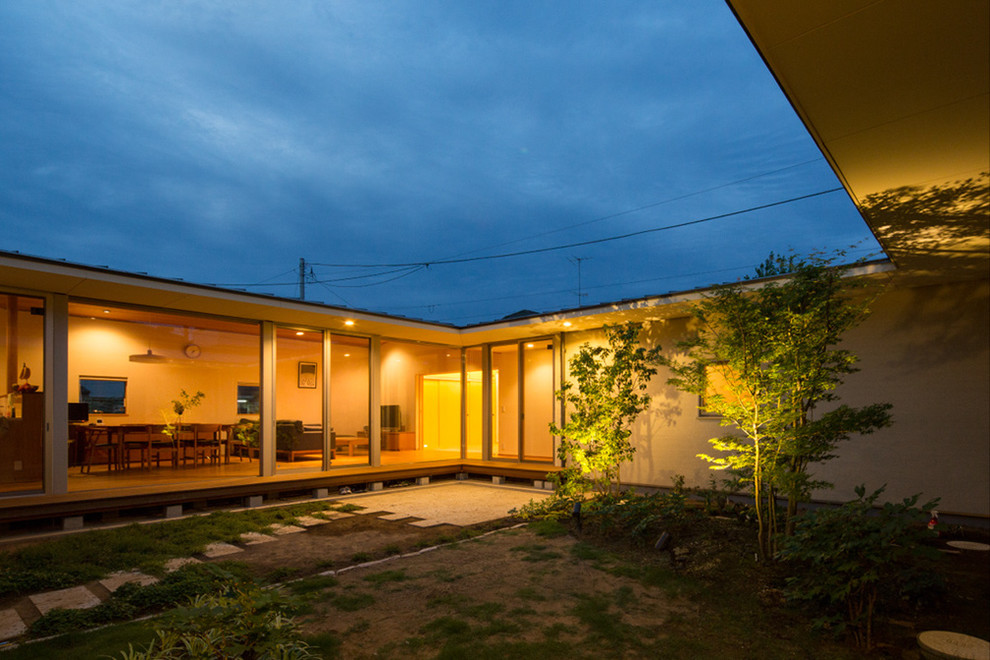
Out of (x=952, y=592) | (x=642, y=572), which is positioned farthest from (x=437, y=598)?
(x=952, y=592)

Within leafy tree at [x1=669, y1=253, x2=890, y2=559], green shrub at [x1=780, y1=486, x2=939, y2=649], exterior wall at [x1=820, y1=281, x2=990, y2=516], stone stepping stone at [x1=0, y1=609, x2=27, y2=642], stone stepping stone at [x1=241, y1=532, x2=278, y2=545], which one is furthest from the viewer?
exterior wall at [x1=820, y1=281, x2=990, y2=516]

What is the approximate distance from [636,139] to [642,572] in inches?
2347

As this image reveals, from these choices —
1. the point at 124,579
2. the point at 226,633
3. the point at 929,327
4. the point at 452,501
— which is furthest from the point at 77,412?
the point at 929,327

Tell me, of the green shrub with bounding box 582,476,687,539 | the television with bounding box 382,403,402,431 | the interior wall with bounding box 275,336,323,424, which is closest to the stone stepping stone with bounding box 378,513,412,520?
the green shrub with bounding box 582,476,687,539

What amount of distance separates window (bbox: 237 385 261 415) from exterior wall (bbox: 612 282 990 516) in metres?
11.1

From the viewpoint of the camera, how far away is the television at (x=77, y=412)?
8.90 m

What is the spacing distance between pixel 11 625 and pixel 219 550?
2.01 meters

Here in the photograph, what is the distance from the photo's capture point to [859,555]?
307 centimetres

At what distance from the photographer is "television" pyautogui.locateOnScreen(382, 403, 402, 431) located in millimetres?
10430

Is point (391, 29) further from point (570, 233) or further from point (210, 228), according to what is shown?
point (210, 228)

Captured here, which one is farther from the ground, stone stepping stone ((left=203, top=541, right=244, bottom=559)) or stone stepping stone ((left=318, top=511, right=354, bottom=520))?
stone stepping stone ((left=203, top=541, right=244, bottom=559))

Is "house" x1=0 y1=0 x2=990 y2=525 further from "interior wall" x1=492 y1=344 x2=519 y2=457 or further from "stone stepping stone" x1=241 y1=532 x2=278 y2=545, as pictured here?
"stone stepping stone" x1=241 y1=532 x2=278 y2=545

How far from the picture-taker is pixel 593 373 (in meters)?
7.37

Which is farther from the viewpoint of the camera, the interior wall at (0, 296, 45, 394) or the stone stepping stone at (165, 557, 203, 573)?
the interior wall at (0, 296, 45, 394)
